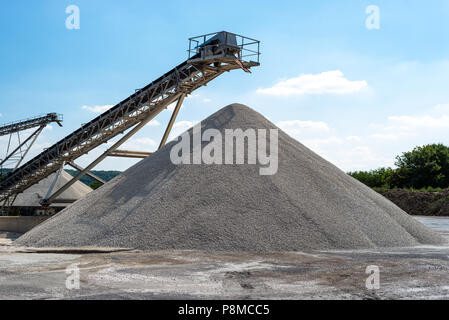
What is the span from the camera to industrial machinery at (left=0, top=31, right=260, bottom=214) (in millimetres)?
16156

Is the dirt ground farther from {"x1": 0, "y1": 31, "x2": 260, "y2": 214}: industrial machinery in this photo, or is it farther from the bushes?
the bushes

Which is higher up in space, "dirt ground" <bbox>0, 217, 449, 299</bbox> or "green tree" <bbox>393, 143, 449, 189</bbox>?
"green tree" <bbox>393, 143, 449, 189</bbox>

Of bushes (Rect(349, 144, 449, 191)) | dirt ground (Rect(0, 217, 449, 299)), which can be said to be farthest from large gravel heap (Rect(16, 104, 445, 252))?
bushes (Rect(349, 144, 449, 191))

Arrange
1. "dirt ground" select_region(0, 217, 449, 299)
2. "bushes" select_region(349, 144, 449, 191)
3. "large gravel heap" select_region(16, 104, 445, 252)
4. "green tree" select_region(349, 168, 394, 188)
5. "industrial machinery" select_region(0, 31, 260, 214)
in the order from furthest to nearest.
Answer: "green tree" select_region(349, 168, 394, 188), "bushes" select_region(349, 144, 449, 191), "industrial machinery" select_region(0, 31, 260, 214), "large gravel heap" select_region(16, 104, 445, 252), "dirt ground" select_region(0, 217, 449, 299)

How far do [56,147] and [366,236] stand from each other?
13.2m

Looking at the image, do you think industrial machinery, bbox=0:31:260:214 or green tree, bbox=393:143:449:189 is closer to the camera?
industrial machinery, bbox=0:31:260:214

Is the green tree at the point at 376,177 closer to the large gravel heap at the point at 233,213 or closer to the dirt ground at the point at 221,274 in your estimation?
the large gravel heap at the point at 233,213

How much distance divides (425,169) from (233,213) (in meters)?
39.2

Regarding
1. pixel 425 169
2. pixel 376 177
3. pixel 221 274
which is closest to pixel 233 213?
pixel 221 274

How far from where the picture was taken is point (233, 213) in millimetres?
11516

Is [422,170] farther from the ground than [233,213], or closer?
farther from the ground

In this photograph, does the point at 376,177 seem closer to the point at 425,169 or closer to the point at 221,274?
the point at 425,169

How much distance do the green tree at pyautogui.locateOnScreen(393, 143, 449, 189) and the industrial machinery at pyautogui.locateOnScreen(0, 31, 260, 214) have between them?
114 ft
